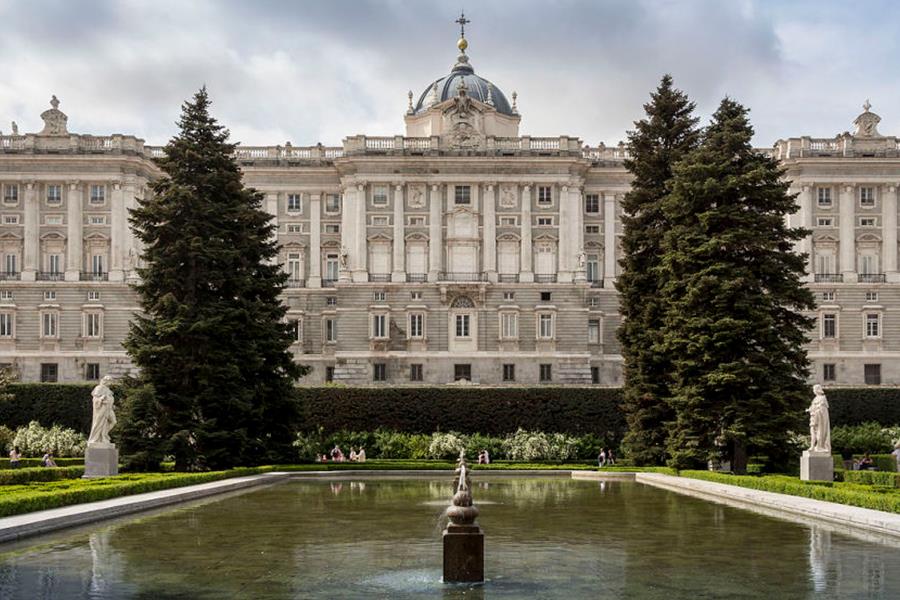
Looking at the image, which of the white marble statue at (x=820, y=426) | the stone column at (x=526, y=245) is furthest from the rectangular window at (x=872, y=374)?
the white marble statue at (x=820, y=426)

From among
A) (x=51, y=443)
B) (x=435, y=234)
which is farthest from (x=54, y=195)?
(x=51, y=443)

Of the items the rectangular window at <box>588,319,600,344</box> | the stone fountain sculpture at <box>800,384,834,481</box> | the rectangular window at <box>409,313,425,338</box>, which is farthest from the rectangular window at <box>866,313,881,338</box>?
the stone fountain sculpture at <box>800,384,834,481</box>

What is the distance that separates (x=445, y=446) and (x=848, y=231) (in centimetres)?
3766

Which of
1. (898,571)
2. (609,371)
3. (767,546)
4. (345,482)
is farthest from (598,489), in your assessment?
(609,371)

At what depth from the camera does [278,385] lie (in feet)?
128

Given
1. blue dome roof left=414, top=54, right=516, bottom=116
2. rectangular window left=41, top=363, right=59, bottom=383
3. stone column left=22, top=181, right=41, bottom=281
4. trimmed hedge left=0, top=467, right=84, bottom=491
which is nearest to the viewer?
trimmed hedge left=0, top=467, right=84, bottom=491

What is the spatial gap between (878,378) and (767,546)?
57598mm

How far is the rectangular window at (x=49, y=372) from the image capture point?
67.5 meters

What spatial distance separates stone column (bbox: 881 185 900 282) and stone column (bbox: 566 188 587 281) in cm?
1934

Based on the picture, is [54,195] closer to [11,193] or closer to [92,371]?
[11,193]

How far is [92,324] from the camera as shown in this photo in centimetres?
6856

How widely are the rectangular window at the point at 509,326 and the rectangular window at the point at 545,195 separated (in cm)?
767

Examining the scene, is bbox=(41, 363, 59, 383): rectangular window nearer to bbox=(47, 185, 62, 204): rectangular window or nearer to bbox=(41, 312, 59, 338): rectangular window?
bbox=(41, 312, 59, 338): rectangular window

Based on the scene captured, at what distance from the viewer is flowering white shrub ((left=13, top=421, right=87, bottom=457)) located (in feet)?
143
